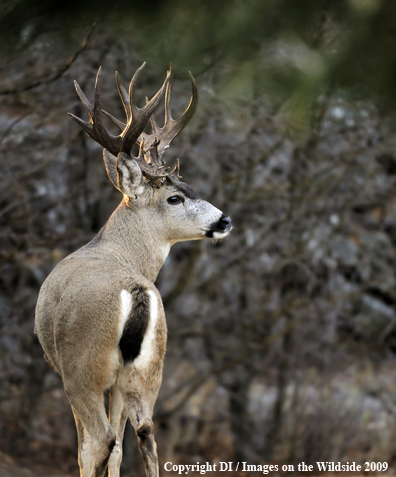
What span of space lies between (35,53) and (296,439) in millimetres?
5554

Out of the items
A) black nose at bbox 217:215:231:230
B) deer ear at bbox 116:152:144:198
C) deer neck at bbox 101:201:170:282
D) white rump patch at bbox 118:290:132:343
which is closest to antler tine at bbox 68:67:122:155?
deer ear at bbox 116:152:144:198

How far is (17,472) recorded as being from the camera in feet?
23.6

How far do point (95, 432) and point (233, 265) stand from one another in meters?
4.83

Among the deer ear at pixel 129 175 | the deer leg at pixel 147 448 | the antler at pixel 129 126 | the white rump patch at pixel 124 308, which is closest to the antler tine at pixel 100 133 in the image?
the antler at pixel 129 126

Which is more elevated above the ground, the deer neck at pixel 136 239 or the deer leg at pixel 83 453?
the deer neck at pixel 136 239

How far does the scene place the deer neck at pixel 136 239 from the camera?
4.17 m

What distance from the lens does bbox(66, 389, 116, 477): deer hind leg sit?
3.21m

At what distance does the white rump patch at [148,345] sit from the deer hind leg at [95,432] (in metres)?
0.27

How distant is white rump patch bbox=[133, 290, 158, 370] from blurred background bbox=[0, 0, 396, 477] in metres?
3.92

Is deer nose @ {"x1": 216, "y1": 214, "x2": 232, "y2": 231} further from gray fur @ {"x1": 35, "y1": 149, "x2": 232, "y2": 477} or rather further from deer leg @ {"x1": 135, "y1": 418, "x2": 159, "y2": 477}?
deer leg @ {"x1": 135, "y1": 418, "x2": 159, "y2": 477}

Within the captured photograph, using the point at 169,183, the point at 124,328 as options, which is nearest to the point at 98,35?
the point at 169,183

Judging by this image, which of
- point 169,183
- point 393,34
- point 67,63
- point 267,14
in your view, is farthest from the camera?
point 67,63

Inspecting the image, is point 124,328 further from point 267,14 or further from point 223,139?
point 223,139

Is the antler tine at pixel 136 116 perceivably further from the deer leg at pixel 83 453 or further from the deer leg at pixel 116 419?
the deer leg at pixel 83 453
